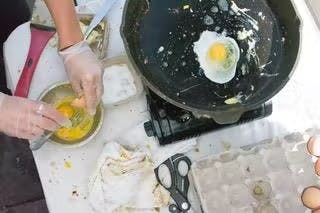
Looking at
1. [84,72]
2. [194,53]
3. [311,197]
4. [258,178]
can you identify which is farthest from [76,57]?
[311,197]

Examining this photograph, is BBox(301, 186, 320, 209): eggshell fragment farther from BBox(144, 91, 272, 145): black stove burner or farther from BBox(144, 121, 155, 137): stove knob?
BBox(144, 121, 155, 137): stove knob

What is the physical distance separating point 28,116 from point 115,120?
23 cm

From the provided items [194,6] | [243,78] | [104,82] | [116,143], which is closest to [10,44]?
[104,82]

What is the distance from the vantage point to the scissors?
124cm

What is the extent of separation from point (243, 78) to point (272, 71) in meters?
0.07

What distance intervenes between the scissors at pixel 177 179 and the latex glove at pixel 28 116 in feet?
0.87

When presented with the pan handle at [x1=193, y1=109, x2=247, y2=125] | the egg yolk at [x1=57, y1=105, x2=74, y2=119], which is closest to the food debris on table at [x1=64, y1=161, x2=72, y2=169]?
the egg yolk at [x1=57, y1=105, x2=74, y2=119]

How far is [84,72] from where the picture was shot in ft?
3.96

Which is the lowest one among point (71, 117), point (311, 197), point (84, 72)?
point (311, 197)

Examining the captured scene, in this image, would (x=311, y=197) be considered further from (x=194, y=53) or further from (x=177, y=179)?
(x=194, y=53)

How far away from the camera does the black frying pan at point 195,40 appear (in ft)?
3.90

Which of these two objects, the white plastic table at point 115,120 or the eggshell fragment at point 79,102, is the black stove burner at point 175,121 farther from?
the eggshell fragment at point 79,102

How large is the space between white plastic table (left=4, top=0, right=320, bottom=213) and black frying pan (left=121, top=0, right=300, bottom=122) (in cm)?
10

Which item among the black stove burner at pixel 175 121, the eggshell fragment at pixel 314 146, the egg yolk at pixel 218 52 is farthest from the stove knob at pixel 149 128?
the eggshell fragment at pixel 314 146
